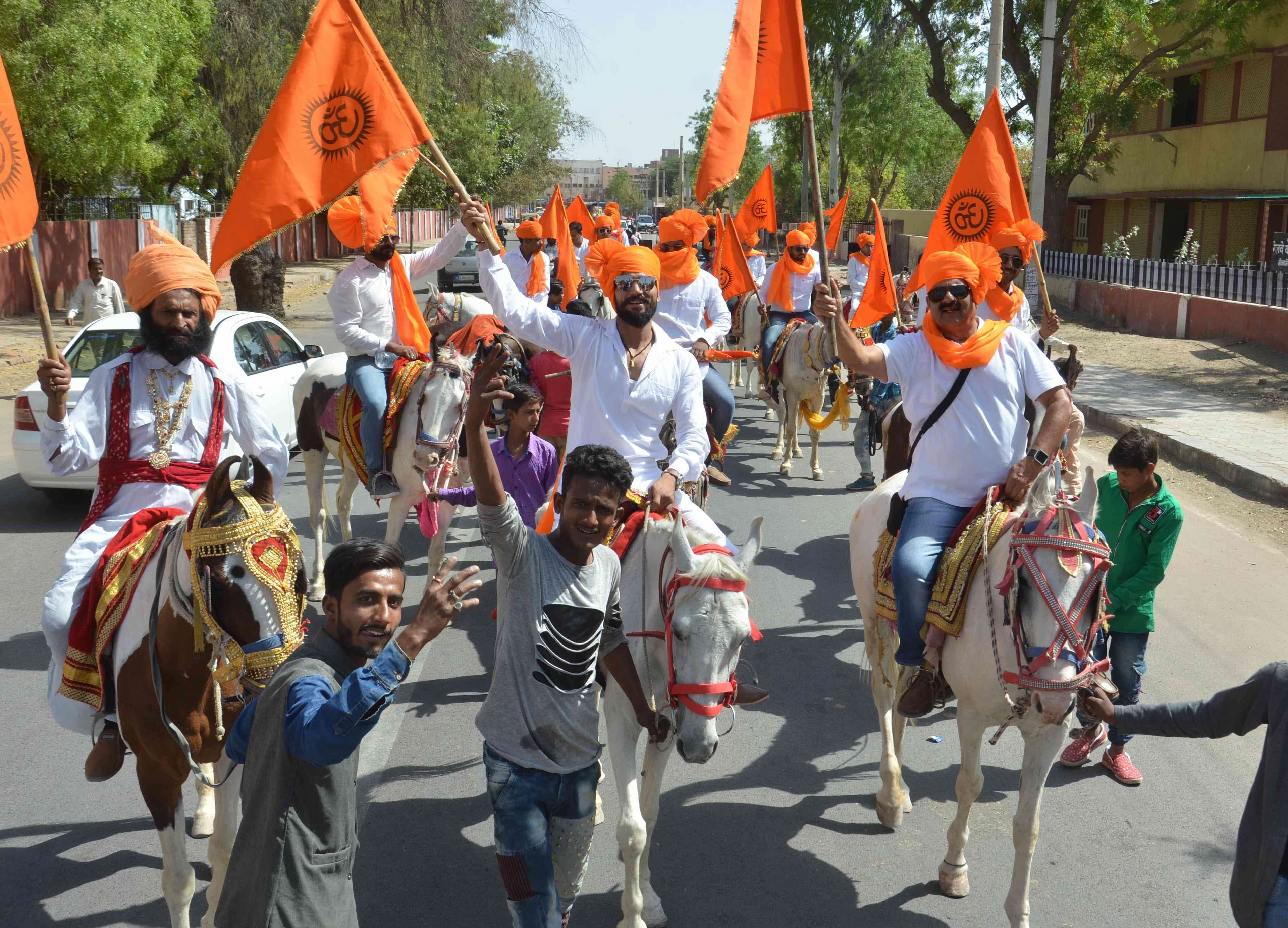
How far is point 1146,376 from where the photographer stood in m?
19.0

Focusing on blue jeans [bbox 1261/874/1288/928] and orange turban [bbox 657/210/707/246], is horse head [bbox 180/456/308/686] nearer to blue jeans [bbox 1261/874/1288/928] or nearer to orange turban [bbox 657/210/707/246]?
blue jeans [bbox 1261/874/1288/928]

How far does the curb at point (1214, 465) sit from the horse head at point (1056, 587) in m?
6.88

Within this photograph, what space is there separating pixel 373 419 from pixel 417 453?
77 centimetres

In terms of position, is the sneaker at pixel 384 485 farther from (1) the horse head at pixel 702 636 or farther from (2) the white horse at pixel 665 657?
(1) the horse head at pixel 702 636

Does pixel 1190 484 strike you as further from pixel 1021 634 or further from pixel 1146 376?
pixel 1021 634

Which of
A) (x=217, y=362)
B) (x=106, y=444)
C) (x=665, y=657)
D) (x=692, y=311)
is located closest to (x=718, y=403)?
(x=692, y=311)

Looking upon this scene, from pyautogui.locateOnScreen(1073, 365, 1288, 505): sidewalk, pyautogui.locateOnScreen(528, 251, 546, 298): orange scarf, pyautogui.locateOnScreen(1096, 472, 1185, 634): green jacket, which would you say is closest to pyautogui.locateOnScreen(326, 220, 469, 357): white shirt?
pyautogui.locateOnScreen(528, 251, 546, 298): orange scarf

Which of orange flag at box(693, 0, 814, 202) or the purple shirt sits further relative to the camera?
the purple shirt

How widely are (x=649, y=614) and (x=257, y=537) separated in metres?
1.60

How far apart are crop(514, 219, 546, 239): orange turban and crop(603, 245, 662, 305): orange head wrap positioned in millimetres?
7070

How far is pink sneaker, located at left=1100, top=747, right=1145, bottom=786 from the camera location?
606cm

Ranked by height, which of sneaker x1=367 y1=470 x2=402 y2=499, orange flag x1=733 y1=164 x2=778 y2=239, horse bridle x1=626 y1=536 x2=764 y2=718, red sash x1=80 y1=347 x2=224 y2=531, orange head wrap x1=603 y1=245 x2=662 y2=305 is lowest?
sneaker x1=367 y1=470 x2=402 y2=499

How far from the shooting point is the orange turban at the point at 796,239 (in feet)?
49.6

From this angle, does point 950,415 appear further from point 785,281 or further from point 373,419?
point 785,281
